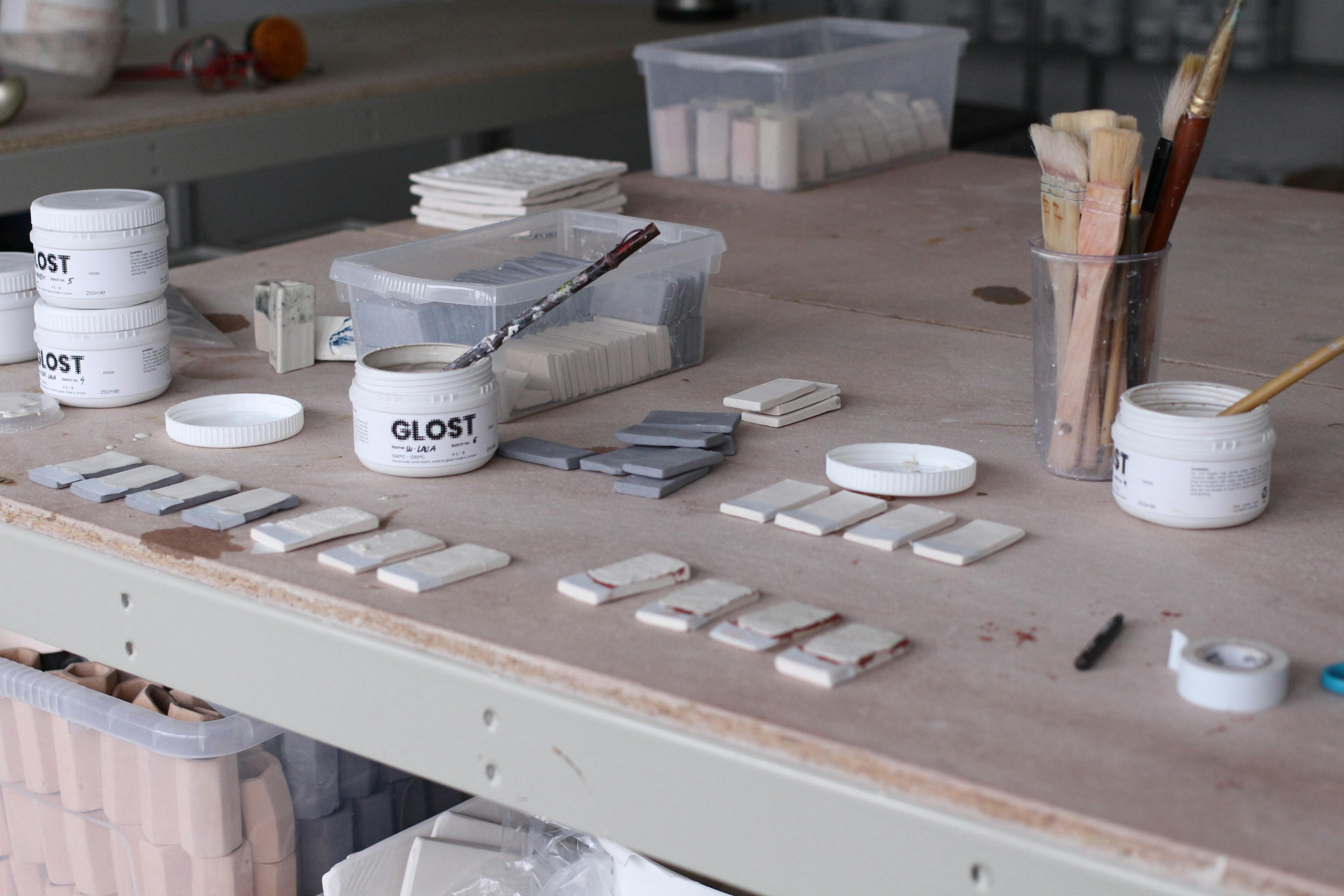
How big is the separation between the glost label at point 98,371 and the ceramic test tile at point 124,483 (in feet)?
0.52

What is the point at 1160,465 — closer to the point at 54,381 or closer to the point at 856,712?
the point at 856,712

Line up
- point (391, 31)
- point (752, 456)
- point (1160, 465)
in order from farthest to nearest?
point (391, 31)
point (752, 456)
point (1160, 465)

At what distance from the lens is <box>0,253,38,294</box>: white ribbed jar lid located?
1312 millimetres

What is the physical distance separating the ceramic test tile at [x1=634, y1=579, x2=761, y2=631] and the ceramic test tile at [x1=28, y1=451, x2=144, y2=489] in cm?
48

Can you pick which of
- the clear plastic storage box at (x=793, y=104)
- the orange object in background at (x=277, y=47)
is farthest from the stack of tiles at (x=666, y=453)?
the orange object in background at (x=277, y=47)

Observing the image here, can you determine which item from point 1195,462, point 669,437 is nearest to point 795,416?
point 669,437

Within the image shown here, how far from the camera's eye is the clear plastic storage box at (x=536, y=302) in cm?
119

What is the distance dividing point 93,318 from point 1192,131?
0.89 m

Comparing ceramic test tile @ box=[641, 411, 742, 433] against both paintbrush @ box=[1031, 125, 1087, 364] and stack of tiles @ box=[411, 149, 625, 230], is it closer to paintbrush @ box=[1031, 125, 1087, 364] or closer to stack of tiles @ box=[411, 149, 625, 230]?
paintbrush @ box=[1031, 125, 1087, 364]

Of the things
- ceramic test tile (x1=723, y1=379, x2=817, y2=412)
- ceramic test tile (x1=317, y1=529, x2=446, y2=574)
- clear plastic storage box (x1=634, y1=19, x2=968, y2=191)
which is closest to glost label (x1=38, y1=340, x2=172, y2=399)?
ceramic test tile (x1=317, y1=529, x2=446, y2=574)

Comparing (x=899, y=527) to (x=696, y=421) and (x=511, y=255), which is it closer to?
(x=696, y=421)

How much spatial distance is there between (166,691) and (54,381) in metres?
0.29

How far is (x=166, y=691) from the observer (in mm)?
1268

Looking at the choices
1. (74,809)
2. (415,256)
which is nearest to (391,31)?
(415,256)
